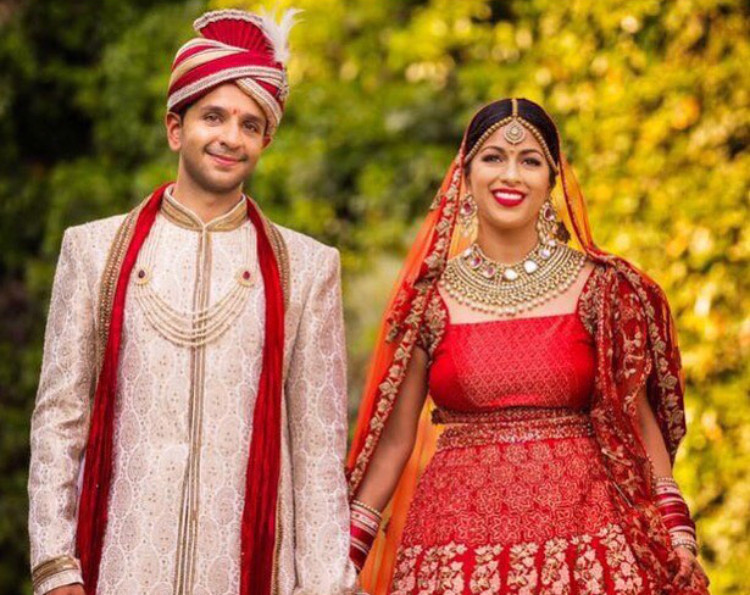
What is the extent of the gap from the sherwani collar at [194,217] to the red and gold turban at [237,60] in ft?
0.81

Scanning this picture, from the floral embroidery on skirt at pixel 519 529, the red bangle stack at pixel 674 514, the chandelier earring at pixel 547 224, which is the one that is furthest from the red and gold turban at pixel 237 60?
the red bangle stack at pixel 674 514

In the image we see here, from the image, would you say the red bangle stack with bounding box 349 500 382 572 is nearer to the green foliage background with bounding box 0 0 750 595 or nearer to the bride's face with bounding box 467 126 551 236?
the bride's face with bounding box 467 126 551 236

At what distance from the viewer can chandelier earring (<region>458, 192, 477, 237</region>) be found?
564 cm

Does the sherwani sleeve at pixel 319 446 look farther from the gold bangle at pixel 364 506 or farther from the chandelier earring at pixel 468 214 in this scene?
the chandelier earring at pixel 468 214

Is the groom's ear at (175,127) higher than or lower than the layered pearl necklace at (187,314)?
higher

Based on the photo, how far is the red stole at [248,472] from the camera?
16.0ft

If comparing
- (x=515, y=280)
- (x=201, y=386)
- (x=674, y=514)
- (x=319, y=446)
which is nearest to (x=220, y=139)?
(x=201, y=386)

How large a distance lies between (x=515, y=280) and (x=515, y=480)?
2.00 ft

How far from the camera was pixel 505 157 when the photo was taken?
17.9 feet

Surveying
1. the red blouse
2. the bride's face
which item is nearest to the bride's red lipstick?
the bride's face

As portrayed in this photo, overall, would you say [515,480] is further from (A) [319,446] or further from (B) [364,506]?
(A) [319,446]

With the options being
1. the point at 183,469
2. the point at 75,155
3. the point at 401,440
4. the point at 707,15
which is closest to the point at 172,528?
the point at 183,469

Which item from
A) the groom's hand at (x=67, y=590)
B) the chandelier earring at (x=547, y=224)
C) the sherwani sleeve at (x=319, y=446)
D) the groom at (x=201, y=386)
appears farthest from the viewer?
the chandelier earring at (x=547, y=224)

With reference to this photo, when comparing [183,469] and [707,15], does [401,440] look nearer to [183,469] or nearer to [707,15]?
[183,469]
